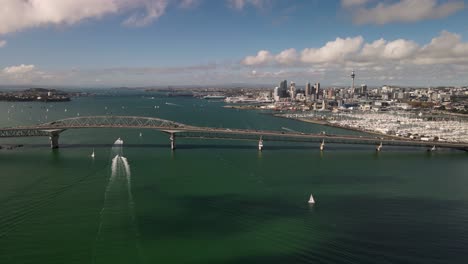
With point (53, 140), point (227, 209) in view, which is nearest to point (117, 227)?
point (227, 209)

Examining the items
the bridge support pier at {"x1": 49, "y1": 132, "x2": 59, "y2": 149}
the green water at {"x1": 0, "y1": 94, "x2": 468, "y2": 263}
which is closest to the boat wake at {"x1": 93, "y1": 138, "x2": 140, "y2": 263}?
the green water at {"x1": 0, "y1": 94, "x2": 468, "y2": 263}

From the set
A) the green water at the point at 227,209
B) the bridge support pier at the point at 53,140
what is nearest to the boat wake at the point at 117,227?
the green water at the point at 227,209

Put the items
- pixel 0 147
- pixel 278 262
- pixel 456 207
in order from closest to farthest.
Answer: pixel 278 262, pixel 456 207, pixel 0 147

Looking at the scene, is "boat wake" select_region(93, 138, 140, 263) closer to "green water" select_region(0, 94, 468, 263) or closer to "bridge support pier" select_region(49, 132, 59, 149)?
"green water" select_region(0, 94, 468, 263)

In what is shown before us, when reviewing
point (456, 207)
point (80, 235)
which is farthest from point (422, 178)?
point (80, 235)

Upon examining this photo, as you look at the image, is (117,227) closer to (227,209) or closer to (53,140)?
(227,209)

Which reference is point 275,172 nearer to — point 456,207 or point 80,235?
point 456,207

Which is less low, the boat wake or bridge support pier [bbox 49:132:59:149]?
bridge support pier [bbox 49:132:59:149]

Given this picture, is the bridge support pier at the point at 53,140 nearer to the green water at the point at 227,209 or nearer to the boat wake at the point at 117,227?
the green water at the point at 227,209
